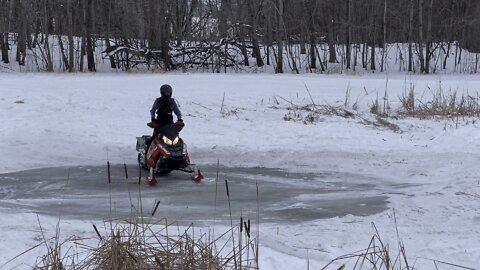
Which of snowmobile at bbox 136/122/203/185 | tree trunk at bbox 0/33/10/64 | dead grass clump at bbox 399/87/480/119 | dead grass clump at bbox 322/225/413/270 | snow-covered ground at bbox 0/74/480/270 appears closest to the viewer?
dead grass clump at bbox 322/225/413/270

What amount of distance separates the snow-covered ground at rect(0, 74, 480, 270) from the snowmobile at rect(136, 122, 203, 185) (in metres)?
1.79

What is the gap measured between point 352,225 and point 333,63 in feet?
91.3

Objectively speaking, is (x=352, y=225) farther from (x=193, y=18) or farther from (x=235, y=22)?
(x=193, y=18)

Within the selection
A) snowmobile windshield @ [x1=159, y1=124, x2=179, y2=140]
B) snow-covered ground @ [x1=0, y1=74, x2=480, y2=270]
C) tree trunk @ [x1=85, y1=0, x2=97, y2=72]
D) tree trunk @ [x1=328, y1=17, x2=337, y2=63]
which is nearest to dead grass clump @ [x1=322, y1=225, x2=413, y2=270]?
snow-covered ground @ [x1=0, y1=74, x2=480, y2=270]

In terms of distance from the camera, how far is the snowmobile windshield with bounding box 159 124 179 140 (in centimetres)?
989

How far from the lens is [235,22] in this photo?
110ft

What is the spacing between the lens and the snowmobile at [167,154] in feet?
32.0

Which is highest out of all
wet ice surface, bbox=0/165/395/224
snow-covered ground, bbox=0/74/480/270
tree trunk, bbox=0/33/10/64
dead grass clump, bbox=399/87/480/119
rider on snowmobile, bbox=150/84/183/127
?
tree trunk, bbox=0/33/10/64

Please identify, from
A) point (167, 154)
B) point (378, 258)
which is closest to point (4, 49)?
point (167, 154)

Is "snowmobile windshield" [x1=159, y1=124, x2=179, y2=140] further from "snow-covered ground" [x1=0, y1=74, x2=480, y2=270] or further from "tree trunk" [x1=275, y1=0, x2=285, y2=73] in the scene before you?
"tree trunk" [x1=275, y1=0, x2=285, y2=73]

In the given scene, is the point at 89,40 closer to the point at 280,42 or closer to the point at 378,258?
the point at 280,42

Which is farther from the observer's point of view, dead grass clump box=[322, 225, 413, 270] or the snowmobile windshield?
the snowmobile windshield

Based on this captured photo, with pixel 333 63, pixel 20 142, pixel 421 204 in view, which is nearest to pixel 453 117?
pixel 421 204

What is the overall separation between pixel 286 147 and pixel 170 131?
3.46 m
